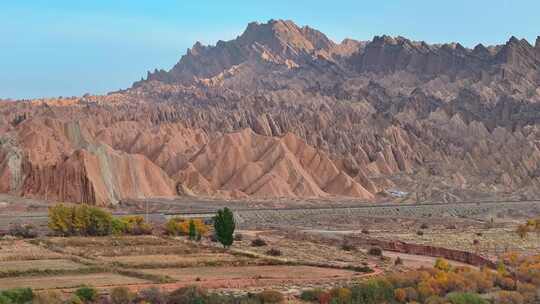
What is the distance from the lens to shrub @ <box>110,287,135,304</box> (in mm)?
29131

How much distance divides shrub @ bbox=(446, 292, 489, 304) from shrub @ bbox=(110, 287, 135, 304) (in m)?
10.2

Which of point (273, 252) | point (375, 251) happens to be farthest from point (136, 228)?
point (375, 251)

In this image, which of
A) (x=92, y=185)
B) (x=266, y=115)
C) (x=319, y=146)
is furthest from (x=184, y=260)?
(x=266, y=115)

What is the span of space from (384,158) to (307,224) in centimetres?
5954

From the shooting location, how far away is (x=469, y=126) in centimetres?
15875

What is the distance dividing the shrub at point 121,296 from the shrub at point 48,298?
5.35 ft

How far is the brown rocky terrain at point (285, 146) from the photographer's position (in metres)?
94.1

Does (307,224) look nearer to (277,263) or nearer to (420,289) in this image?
(277,263)

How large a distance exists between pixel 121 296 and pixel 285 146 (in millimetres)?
86014

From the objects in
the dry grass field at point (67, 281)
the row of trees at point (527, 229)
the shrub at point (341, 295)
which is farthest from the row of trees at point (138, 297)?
the row of trees at point (527, 229)

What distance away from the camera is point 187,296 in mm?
29453

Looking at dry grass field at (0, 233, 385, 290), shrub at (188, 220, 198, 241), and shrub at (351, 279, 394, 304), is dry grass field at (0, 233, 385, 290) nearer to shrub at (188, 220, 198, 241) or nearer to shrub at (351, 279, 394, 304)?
shrub at (188, 220, 198, 241)

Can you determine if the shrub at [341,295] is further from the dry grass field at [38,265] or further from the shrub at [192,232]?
the shrub at [192,232]

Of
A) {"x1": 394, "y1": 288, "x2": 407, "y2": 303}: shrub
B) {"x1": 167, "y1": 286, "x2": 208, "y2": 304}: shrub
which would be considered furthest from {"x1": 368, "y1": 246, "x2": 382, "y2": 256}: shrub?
{"x1": 167, "y1": 286, "x2": 208, "y2": 304}: shrub
